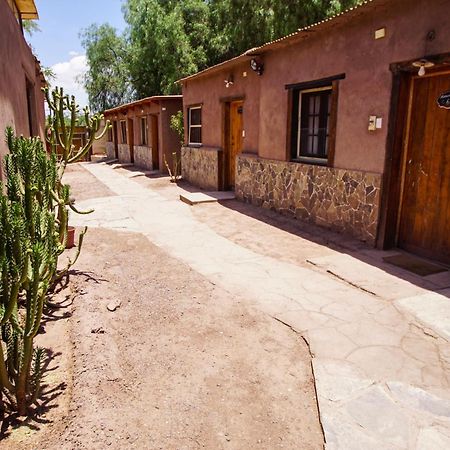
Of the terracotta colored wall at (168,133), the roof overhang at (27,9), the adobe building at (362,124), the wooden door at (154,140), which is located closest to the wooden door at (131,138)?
the wooden door at (154,140)

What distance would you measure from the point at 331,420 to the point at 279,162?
22.8 ft

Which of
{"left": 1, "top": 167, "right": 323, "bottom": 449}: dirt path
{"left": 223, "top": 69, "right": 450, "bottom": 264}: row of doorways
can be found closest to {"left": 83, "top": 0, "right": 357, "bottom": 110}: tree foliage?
{"left": 223, "top": 69, "right": 450, "bottom": 264}: row of doorways

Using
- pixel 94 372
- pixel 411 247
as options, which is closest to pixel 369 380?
pixel 94 372

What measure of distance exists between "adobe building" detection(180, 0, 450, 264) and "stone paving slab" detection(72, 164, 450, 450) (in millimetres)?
1286

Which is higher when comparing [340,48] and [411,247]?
[340,48]

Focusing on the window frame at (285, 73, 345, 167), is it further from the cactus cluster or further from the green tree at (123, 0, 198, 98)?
the green tree at (123, 0, 198, 98)

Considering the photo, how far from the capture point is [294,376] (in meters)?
3.38

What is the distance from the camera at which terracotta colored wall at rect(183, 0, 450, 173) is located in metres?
5.63

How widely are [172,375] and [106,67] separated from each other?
117 ft

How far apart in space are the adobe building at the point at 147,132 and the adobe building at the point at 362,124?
732cm

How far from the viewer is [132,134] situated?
23.4 meters

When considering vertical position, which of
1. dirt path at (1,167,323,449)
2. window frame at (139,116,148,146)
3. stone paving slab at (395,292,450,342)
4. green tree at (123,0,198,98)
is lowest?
dirt path at (1,167,323,449)

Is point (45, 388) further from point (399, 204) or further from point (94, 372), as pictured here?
point (399, 204)

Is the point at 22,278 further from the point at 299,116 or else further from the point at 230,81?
the point at 230,81
